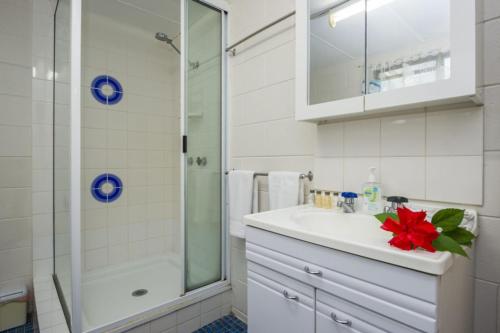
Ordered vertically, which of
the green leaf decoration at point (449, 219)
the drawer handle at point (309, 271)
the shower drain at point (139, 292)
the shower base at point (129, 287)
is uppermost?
the green leaf decoration at point (449, 219)

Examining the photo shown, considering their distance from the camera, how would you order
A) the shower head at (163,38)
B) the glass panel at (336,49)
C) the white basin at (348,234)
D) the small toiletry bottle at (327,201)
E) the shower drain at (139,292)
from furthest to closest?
the shower head at (163,38) → the shower drain at (139,292) → the small toiletry bottle at (327,201) → the glass panel at (336,49) → the white basin at (348,234)

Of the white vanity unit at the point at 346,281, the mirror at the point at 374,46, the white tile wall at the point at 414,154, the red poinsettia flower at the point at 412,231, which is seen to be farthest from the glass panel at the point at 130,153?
the red poinsettia flower at the point at 412,231

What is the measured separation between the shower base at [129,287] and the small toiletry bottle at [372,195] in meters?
1.27

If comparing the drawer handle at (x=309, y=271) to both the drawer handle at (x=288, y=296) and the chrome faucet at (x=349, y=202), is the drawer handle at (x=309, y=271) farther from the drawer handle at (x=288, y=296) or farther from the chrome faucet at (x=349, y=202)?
the chrome faucet at (x=349, y=202)

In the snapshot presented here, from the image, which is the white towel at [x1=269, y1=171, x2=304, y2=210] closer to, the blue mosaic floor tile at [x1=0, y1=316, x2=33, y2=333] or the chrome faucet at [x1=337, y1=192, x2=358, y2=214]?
the chrome faucet at [x1=337, y1=192, x2=358, y2=214]

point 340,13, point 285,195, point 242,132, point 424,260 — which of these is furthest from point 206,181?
point 424,260

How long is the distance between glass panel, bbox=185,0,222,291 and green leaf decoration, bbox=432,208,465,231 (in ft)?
4.11

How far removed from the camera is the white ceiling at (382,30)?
0.81 m

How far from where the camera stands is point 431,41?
32.3 inches

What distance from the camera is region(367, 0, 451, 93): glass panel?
776mm

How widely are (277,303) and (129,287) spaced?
1565 mm

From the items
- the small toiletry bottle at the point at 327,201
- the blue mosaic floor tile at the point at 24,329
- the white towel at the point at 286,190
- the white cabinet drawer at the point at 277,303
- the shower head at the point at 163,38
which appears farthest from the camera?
the shower head at the point at 163,38

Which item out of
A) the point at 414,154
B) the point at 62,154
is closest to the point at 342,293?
the point at 414,154

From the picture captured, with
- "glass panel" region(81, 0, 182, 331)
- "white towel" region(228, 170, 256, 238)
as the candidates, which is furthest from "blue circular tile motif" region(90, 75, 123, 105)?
"white towel" region(228, 170, 256, 238)
